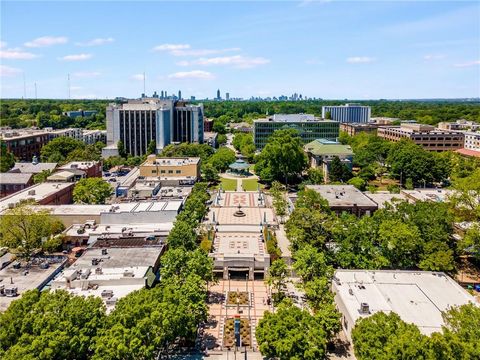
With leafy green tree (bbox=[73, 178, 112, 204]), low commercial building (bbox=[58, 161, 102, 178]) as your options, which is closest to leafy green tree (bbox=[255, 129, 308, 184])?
low commercial building (bbox=[58, 161, 102, 178])

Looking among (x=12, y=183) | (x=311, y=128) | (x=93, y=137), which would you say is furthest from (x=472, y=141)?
Answer: (x=12, y=183)

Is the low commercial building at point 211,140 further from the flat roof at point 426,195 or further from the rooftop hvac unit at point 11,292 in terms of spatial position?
the rooftop hvac unit at point 11,292

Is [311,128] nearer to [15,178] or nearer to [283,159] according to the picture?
[283,159]

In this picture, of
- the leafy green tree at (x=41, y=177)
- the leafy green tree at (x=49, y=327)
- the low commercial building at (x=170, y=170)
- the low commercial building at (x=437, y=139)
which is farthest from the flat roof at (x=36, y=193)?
the low commercial building at (x=437, y=139)

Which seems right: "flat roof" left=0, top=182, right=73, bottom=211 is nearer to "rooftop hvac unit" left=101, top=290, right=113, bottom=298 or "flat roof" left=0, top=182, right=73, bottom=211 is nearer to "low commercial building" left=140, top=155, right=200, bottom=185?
"low commercial building" left=140, top=155, right=200, bottom=185

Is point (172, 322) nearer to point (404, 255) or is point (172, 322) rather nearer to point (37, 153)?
point (404, 255)
